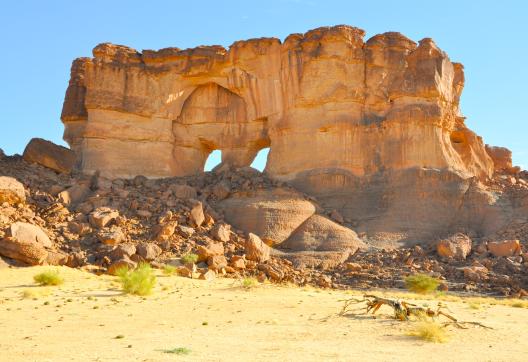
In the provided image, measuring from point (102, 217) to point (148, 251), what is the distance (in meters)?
2.75

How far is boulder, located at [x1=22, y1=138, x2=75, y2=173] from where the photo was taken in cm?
2600

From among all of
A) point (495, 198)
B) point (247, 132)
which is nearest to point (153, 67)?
point (247, 132)

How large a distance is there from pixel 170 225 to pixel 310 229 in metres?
5.34

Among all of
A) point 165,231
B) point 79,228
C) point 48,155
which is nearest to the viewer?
point 79,228

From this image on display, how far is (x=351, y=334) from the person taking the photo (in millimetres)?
10742

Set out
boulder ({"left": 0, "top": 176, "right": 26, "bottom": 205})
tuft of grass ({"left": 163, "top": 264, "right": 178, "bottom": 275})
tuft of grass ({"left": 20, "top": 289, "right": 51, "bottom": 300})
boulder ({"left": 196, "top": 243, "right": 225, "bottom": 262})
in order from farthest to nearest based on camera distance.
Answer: boulder ({"left": 0, "top": 176, "right": 26, "bottom": 205}) → boulder ({"left": 196, "top": 243, "right": 225, "bottom": 262}) → tuft of grass ({"left": 163, "top": 264, "right": 178, "bottom": 275}) → tuft of grass ({"left": 20, "top": 289, "right": 51, "bottom": 300})

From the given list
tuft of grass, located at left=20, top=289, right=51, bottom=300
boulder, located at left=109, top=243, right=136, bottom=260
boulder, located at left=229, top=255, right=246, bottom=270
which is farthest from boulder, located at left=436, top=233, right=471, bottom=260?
tuft of grass, located at left=20, top=289, right=51, bottom=300

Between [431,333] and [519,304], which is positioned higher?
[431,333]

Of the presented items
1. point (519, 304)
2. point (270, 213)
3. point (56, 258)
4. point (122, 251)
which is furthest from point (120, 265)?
point (519, 304)

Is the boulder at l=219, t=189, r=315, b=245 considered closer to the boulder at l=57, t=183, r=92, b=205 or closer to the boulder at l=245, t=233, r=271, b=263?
the boulder at l=245, t=233, r=271, b=263

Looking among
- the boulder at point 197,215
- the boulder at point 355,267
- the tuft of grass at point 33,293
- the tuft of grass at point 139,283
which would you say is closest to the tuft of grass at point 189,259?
the boulder at point 197,215

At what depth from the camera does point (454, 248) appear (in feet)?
75.5

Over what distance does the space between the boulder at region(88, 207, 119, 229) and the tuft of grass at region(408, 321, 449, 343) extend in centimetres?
1400

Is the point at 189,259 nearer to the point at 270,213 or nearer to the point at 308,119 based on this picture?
the point at 270,213
